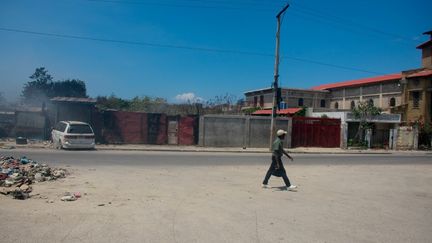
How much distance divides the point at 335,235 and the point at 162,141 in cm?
2084

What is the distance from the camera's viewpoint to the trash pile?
24.7 ft

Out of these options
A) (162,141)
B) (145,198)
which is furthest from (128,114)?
(145,198)

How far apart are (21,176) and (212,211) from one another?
17.9 ft

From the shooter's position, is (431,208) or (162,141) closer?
(431,208)

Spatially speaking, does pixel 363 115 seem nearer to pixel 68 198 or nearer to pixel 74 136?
pixel 74 136

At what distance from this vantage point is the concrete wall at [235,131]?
86.5 feet

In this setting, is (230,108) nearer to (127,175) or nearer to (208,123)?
(208,123)

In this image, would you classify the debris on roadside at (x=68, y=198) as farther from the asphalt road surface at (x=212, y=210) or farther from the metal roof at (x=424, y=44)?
the metal roof at (x=424, y=44)

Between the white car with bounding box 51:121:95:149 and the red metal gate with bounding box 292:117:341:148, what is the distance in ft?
55.0

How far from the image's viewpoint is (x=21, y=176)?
9.09 m

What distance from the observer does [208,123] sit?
2638 centimetres

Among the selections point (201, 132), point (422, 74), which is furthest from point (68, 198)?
point (422, 74)

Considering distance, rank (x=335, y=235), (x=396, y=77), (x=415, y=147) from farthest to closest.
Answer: (x=396, y=77) < (x=415, y=147) < (x=335, y=235)

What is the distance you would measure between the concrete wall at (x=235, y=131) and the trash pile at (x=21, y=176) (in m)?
15.8
